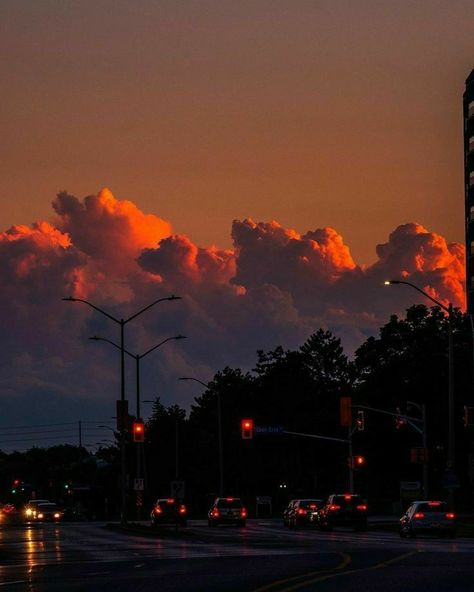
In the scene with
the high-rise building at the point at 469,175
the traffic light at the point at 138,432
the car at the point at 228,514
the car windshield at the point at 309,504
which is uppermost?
the high-rise building at the point at 469,175

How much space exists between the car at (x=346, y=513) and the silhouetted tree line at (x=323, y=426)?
158 ft

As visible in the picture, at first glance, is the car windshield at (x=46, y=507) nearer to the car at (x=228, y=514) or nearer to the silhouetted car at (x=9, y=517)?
the silhouetted car at (x=9, y=517)

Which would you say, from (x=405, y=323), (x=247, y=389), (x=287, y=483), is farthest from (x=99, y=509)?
(x=405, y=323)

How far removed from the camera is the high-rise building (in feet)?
401

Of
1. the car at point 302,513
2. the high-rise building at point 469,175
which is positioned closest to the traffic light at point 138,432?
A: the car at point 302,513

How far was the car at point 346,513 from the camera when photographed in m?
65.6

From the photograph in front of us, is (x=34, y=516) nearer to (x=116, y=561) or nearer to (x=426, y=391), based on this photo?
(x=426, y=391)

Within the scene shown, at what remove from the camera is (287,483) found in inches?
5974

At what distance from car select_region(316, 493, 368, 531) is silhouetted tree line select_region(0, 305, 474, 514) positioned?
1899 inches

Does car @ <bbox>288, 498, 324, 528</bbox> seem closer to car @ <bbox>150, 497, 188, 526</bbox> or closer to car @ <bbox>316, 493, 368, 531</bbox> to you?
car @ <bbox>150, 497, 188, 526</bbox>

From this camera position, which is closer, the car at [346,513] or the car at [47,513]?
the car at [346,513]

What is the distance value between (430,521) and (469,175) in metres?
74.7

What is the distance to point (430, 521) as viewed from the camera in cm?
5316

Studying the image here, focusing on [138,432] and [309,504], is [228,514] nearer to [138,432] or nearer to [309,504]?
[309,504]
